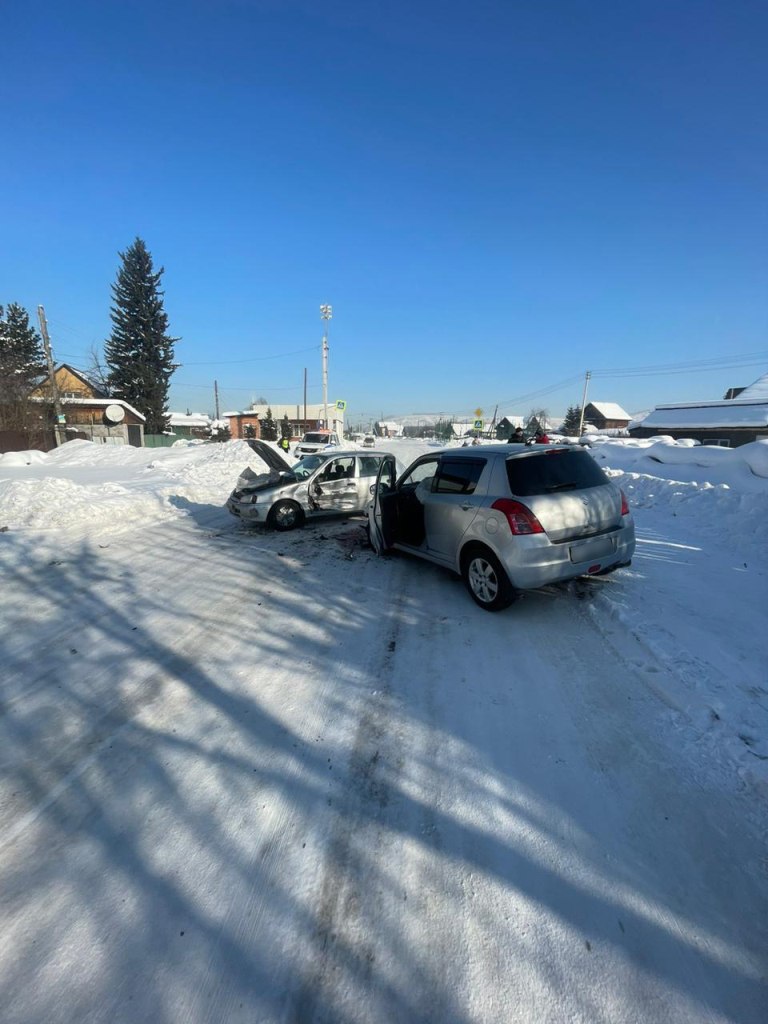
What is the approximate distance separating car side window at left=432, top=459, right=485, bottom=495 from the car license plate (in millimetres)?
1298

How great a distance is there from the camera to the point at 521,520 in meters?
4.52

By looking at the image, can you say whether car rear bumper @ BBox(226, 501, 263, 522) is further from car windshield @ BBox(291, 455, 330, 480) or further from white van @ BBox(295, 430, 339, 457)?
white van @ BBox(295, 430, 339, 457)

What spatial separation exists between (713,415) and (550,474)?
39.7 meters

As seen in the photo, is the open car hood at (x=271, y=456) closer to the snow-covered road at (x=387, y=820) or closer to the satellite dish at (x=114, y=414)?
the snow-covered road at (x=387, y=820)

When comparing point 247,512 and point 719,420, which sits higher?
point 719,420

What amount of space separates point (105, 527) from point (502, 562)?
881cm

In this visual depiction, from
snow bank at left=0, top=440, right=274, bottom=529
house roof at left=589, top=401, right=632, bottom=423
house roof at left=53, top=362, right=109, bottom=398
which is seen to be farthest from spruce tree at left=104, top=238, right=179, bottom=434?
house roof at left=589, top=401, right=632, bottom=423

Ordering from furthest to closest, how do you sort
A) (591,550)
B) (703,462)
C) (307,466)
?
(703,462)
(307,466)
(591,550)

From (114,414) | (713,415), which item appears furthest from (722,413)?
(114,414)

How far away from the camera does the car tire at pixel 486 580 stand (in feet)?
15.5

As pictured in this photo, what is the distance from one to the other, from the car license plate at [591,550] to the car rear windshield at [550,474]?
595 millimetres

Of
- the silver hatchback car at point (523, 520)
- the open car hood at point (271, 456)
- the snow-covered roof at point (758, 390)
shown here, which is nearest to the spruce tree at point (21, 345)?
the open car hood at point (271, 456)

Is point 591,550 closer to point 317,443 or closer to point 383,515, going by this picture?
point 383,515

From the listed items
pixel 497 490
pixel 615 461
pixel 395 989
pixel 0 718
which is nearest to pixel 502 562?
pixel 497 490
